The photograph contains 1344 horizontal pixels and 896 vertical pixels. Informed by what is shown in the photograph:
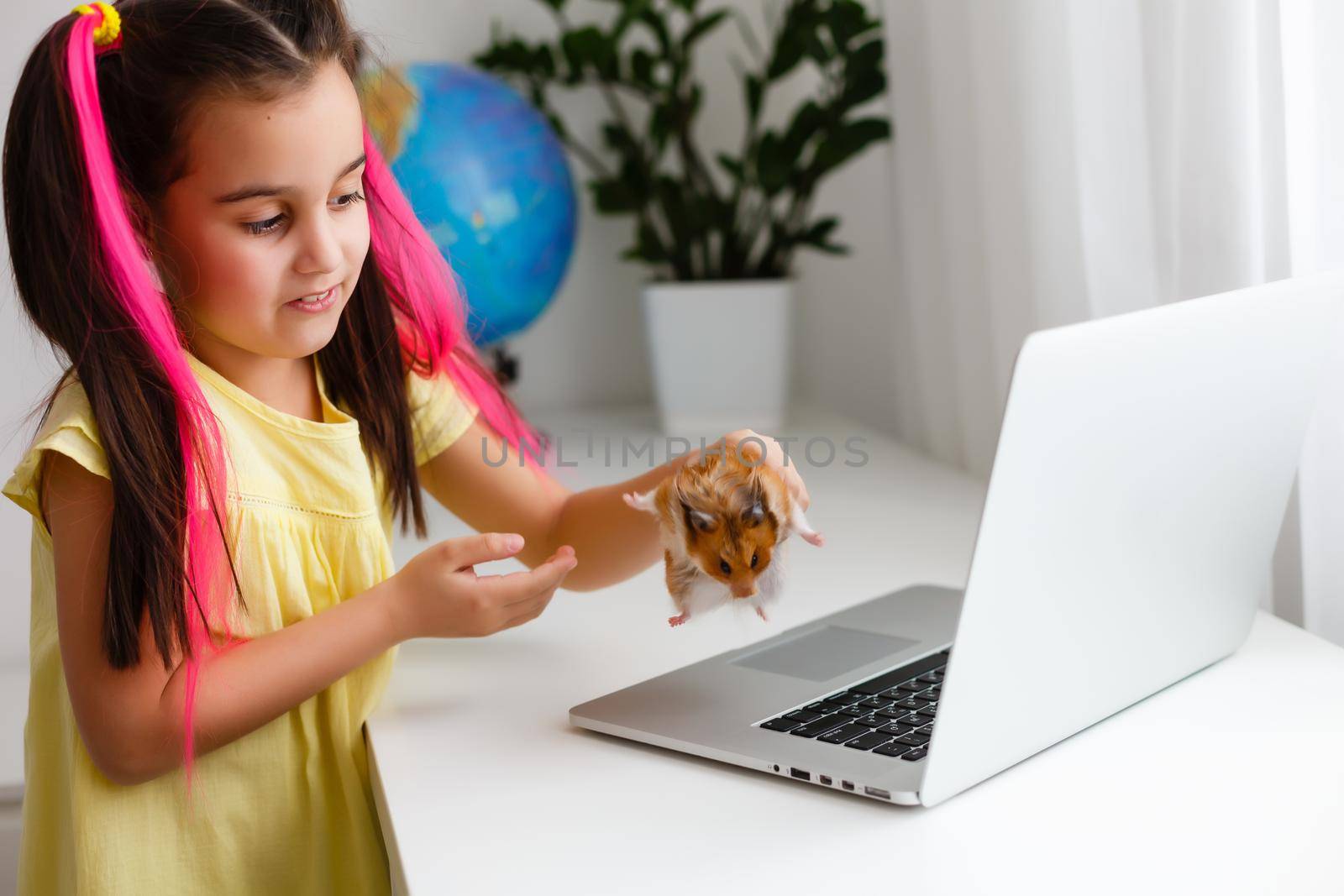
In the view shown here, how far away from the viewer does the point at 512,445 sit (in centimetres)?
93

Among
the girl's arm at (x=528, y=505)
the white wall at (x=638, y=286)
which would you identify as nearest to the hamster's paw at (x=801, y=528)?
the girl's arm at (x=528, y=505)

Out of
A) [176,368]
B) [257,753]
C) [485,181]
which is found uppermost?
[485,181]

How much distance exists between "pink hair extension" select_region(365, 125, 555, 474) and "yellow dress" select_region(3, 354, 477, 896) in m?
0.13

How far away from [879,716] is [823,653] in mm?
125

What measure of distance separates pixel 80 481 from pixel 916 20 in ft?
3.46

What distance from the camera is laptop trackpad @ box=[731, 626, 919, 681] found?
0.74m

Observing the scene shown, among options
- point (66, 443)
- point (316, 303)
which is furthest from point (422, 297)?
point (66, 443)

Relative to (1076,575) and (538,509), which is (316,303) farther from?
(1076,575)

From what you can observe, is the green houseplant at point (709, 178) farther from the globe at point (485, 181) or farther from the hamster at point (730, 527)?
the hamster at point (730, 527)

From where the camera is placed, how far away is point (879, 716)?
650 mm

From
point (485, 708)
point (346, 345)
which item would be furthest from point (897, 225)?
point (485, 708)

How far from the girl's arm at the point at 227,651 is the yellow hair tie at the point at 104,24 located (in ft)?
0.71

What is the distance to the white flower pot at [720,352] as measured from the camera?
5.08 feet

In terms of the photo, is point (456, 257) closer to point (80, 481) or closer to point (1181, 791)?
point (80, 481)
